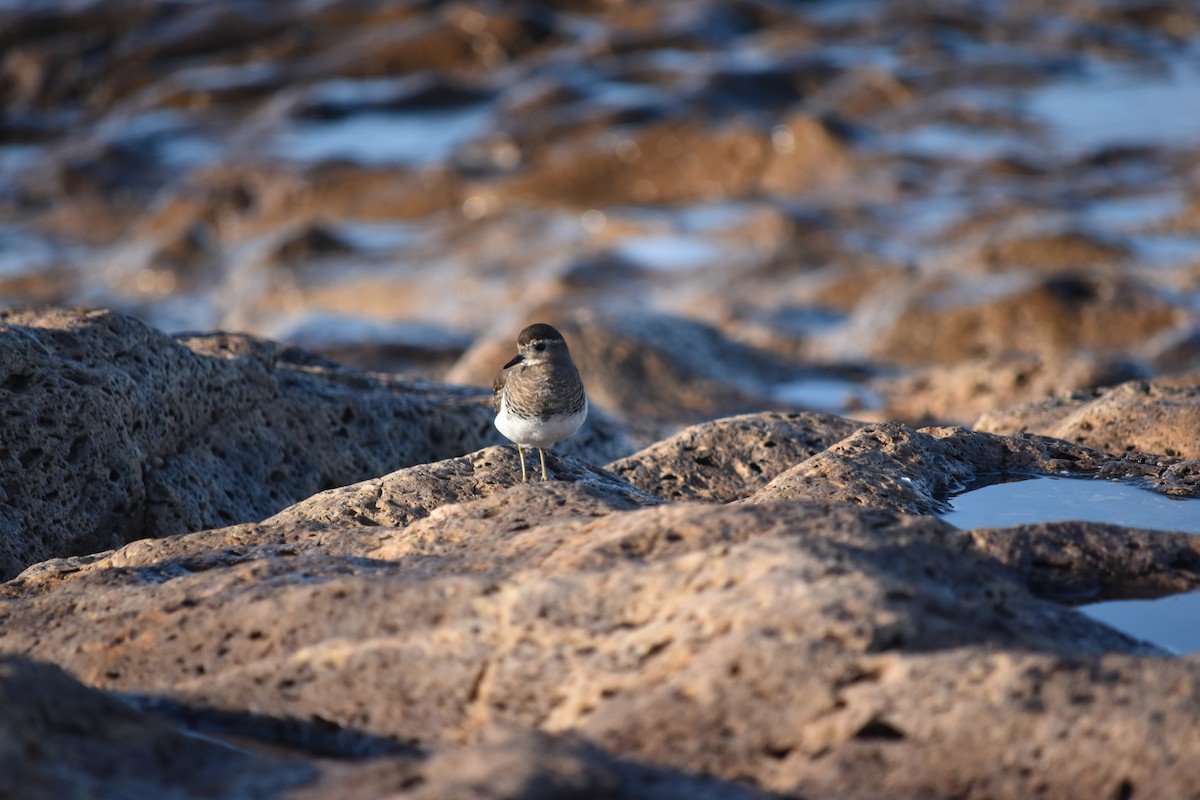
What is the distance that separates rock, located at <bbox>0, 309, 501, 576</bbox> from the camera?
5.96 metres

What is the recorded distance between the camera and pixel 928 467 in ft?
18.5

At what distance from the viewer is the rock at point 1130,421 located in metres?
6.46

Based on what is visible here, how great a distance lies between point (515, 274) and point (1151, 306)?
332 inches

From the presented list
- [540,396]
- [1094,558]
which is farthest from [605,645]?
[540,396]

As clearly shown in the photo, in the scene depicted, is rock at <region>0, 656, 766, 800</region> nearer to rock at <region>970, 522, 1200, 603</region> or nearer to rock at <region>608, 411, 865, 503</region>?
rock at <region>970, 522, 1200, 603</region>

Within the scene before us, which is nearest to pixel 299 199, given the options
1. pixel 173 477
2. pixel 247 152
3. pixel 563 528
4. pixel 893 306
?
pixel 247 152

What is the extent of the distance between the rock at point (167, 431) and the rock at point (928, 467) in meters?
2.71

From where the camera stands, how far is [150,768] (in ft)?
11.4

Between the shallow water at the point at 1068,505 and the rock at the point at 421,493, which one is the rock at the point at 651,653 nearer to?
the rock at the point at 421,493

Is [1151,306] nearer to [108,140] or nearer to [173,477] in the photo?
[173,477]

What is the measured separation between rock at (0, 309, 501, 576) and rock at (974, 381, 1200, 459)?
3.12 meters

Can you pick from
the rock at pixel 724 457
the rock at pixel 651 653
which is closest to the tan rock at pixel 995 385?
the rock at pixel 724 457

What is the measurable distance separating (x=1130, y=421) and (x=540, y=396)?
9.62 ft

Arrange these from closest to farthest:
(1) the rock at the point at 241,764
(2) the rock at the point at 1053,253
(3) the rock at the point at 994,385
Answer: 1. (1) the rock at the point at 241,764
2. (3) the rock at the point at 994,385
3. (2) the rock at the point at 1053,253
